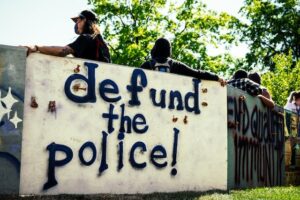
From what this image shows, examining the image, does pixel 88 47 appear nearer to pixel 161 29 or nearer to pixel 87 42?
pixel 87 42

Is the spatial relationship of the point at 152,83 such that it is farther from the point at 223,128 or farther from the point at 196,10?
the point at 196,10

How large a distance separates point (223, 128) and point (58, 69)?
9.37ft

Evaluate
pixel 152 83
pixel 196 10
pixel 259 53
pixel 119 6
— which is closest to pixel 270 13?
pixel 259 53

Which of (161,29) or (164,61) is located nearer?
(164,61)

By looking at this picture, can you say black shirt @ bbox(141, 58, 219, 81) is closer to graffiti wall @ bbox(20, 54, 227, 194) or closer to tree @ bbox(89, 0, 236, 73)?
graffiti wall @ bbox(20, 54, 227, 194)

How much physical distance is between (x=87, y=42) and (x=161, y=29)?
19621mm

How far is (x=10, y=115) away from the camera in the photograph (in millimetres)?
4340

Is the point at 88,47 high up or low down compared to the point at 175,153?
up

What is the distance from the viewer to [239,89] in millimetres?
7754

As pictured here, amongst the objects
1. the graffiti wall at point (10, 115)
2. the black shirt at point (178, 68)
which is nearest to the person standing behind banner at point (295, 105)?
the black shirt at point (178, 68)

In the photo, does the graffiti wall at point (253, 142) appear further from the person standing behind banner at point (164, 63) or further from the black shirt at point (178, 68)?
the person standing behind banner at point (164, 63)

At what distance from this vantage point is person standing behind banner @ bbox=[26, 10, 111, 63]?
5.21 metres

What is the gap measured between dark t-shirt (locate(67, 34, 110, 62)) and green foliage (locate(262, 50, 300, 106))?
1835 cm

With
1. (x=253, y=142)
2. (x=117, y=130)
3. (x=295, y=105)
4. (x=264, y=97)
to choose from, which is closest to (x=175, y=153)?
(x=117, y=130)
